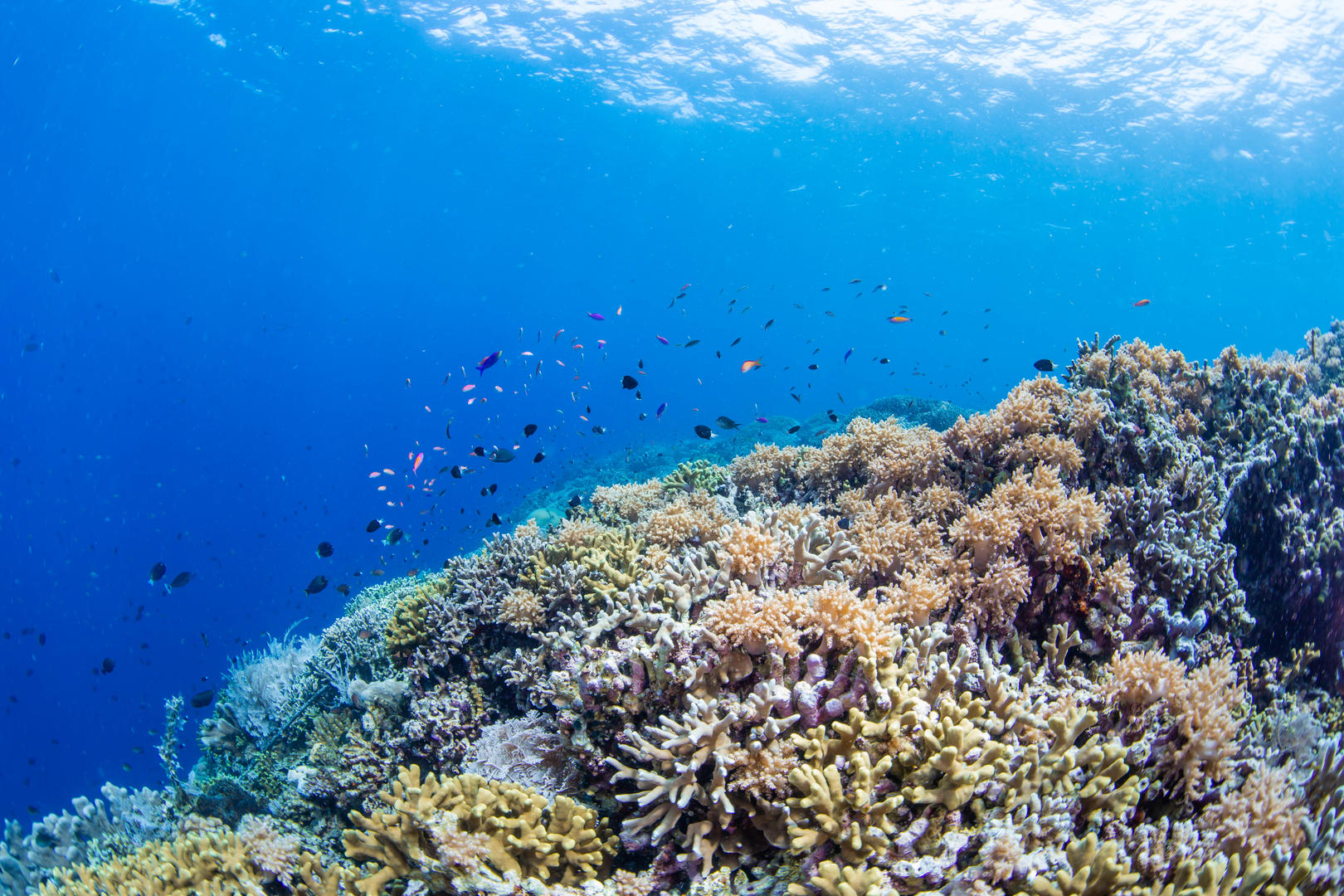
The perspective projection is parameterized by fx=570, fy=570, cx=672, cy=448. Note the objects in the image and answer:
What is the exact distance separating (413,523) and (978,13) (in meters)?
87.5

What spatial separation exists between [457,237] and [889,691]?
375ft

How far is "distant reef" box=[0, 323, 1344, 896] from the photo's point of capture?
2531 millimetres

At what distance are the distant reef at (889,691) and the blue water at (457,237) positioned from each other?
28.5ft

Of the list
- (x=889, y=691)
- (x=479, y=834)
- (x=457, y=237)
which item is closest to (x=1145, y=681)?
(x=889, y=691)

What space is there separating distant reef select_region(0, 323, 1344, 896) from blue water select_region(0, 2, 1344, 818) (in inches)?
342

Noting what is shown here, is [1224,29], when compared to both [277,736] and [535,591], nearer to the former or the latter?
[535,591]

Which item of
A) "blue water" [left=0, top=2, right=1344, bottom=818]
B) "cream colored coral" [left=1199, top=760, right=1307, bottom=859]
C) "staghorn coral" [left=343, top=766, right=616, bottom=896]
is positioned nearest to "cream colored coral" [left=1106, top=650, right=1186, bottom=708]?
"cream colored coral" [left=1199, top=760, right=1307, bottom=859]

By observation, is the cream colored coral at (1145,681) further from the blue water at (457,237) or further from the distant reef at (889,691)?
the blue water at (457,237)

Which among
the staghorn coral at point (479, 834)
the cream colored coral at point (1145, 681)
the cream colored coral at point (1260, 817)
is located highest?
the staghorn coral at point (479, 834)

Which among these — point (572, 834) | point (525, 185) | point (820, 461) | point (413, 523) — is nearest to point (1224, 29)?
point (820, 461)

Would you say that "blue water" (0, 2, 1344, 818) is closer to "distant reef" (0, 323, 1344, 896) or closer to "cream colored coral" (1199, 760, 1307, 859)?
"distant reef" (0, 323, 1344, 896)

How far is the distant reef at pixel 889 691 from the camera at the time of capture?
8.30ft

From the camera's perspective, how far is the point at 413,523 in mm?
87625

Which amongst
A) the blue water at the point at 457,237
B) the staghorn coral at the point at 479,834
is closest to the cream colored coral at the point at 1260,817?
the staghorn coral at the point at 479,834
